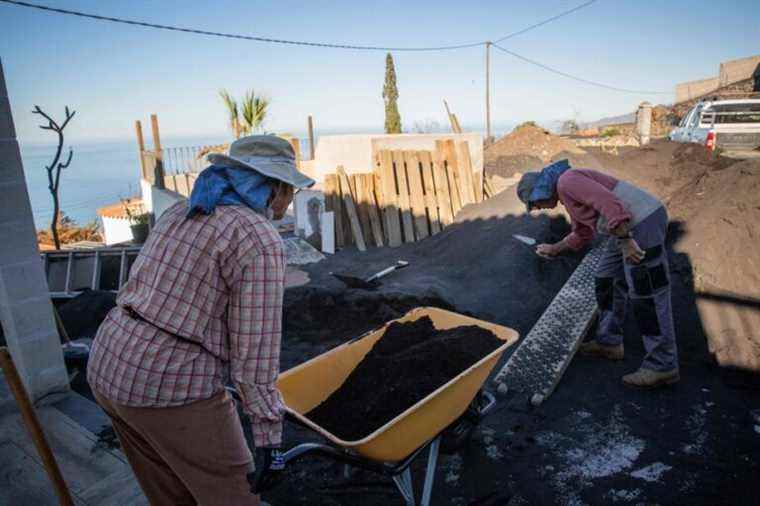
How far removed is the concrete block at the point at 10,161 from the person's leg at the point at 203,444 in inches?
92.1

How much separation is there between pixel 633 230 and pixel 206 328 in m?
3.11

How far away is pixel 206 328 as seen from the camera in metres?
1.63

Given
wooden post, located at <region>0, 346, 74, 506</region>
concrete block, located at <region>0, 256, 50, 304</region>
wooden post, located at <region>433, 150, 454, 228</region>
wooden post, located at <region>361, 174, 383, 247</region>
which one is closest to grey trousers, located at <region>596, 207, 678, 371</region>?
wooden post, located at <region>0, 346, 74, 506</region>

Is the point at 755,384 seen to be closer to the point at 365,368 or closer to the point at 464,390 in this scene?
the point at 464,390

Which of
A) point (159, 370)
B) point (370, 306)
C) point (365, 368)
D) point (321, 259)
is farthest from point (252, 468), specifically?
point (321, 259)

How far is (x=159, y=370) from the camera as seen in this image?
5.18ft

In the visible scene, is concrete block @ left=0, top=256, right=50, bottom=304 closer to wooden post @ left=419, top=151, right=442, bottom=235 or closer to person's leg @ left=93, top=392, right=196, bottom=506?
person's leg @ left=93, top=392, right=196, bottom=506

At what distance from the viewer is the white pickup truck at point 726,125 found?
34.6 feet

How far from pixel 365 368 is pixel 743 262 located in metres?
3.99

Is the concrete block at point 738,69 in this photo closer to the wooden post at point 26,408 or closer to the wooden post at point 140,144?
the wooden post at point 140,144

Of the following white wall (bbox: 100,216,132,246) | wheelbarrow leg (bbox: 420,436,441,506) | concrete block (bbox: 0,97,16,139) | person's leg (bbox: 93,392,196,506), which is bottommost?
white wall (bbox: 100,216,132,246)

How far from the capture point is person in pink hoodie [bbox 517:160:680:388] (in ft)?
11.5

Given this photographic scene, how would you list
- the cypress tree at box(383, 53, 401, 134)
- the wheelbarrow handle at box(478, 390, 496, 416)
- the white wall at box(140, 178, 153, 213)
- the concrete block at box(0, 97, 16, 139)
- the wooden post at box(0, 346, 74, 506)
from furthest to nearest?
the cypress tree at box(383, 53, 401, 134) < the white wall at box(140, 178, 153, 213) < the concrete block at box(0, 97, 16, 139) < the wheelbarrow handle at box(478, 390, 496, 416) < the wooden post at box(0, 346, 74, 506)

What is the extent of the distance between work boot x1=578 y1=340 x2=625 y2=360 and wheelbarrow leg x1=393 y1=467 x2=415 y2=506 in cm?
257
